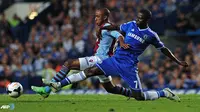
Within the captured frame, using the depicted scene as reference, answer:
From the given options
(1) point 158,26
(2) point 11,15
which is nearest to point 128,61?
(1) point 158,26

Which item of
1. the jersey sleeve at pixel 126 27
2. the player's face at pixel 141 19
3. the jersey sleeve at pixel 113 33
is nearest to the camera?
the player's face at pixel 141 19

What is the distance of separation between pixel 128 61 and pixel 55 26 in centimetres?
1478

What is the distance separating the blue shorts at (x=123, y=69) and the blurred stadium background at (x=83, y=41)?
8.39 meters

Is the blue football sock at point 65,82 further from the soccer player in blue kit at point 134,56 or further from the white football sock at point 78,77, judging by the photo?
the soccer player in blue kit at point 134,56

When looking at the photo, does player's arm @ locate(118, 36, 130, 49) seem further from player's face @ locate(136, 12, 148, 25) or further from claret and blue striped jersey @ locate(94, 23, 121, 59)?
claret and blue striped jersey @ locate(94, 23, 121, 59)

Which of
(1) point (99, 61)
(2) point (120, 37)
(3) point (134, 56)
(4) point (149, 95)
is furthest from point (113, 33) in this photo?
(4) point (149, 95)

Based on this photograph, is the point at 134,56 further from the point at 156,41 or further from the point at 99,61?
the point at 99,61

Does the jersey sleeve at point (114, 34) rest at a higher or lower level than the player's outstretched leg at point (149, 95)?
higher

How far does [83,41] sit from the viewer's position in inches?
1085

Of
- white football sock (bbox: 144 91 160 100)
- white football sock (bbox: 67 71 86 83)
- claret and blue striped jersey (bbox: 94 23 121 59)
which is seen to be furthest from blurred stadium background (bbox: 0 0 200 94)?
white football sock (bbox: 67 71 86 83)

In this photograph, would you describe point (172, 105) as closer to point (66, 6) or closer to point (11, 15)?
point (66, 6)

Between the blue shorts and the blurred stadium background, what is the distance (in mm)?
8390

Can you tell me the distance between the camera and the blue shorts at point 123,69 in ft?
47.6

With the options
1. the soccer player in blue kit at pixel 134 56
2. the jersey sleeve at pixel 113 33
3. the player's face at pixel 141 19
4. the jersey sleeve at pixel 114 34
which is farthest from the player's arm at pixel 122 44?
the player's face at pixel 141 19
